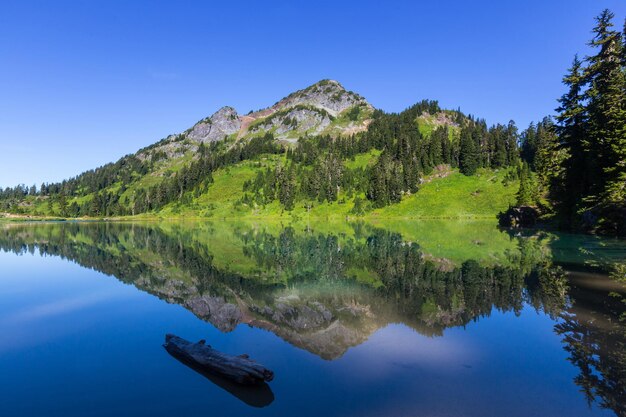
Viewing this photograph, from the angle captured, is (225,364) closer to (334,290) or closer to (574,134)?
(334,290)

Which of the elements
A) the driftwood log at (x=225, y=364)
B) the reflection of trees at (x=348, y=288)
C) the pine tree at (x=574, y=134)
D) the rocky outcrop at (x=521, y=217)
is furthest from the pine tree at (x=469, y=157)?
the driftwood log at (x=225, y=364)

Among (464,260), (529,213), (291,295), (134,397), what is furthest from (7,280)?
(529,213)

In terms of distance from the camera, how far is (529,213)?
82.8 meters

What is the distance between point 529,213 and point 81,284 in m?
87.4

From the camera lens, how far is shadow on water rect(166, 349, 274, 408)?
10.1 m

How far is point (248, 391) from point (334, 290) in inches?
542

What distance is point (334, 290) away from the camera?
78.9 ft

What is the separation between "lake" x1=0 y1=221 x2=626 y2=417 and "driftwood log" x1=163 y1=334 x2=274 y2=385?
30cm

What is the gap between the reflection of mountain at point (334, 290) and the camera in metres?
17.3

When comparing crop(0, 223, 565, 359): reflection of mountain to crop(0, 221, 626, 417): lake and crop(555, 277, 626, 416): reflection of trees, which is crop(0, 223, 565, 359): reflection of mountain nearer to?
crop(0, 221, 626, 417): lake

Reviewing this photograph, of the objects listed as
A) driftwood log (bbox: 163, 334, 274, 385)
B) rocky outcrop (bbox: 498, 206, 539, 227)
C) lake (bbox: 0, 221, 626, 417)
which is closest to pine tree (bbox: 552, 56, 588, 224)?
rocky outcrop (bbox: 498, 206, 539, 227)

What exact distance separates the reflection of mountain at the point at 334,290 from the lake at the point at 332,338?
150 millimetres

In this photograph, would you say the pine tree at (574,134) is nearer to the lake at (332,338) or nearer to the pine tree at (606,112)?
the pine tree at (606,112)

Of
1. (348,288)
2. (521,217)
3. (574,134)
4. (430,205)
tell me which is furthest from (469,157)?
(348,288)
